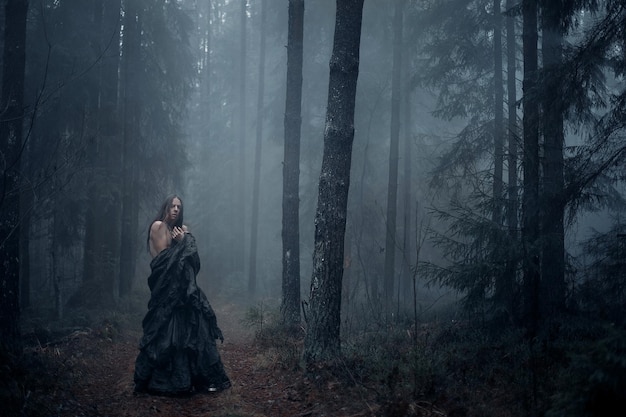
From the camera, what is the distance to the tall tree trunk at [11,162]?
775cm

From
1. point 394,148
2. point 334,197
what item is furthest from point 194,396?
point 394,148

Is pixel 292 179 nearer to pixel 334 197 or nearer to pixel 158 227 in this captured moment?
pixel 334 197

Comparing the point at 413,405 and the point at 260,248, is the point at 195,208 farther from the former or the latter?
the point at 413,405

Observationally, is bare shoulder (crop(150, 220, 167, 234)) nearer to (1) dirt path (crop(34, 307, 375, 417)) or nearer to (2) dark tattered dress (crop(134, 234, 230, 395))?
(2) dark tattered dress (crop(134, 234, 230, 395))

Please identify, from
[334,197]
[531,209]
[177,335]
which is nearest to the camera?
[177,335]

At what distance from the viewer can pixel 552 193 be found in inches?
316

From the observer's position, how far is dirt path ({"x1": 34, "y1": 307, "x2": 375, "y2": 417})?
5.86 meters

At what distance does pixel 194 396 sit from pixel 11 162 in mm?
A: 5634

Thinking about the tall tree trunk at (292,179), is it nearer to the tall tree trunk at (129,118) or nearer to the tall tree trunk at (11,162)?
the tall tree trunk at (11,162)

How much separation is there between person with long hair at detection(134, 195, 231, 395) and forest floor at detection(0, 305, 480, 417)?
0.73 feet

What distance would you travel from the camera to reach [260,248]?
112ft

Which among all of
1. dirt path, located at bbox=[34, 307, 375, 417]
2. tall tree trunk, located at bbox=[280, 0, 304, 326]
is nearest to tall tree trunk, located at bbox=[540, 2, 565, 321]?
dirt path, located at bbox=[34, 307, 375, 417]

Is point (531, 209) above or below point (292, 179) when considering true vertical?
below

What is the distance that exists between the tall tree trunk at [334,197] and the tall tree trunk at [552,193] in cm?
355
